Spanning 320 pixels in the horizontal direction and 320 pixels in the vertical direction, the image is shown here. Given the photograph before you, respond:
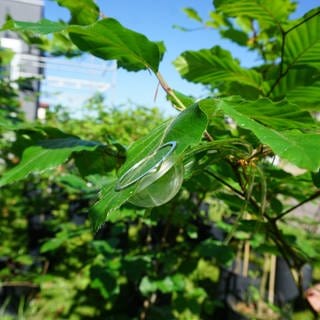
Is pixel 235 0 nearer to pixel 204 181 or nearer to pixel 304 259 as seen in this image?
→ pixel 204 181

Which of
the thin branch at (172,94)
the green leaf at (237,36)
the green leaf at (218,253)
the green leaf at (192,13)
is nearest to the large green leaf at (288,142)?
the thin branch at (172,94)

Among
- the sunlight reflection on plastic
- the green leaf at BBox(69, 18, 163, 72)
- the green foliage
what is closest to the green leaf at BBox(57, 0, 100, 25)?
the green foliage

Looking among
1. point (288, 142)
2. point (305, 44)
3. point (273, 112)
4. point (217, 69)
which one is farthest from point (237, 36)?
point (288, 142)

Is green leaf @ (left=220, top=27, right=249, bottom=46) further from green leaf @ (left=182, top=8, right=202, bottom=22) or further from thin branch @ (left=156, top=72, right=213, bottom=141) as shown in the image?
thin branch @ (left=156, top=72, right=213, bottom=141)

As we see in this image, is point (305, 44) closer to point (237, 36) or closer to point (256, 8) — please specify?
point (256, 8)

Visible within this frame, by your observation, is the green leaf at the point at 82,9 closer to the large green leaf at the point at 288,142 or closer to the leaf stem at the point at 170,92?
the leaf stem at the point at 170,92

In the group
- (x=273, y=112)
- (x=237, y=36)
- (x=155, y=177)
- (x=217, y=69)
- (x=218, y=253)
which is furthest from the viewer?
(x=218, y=253)
